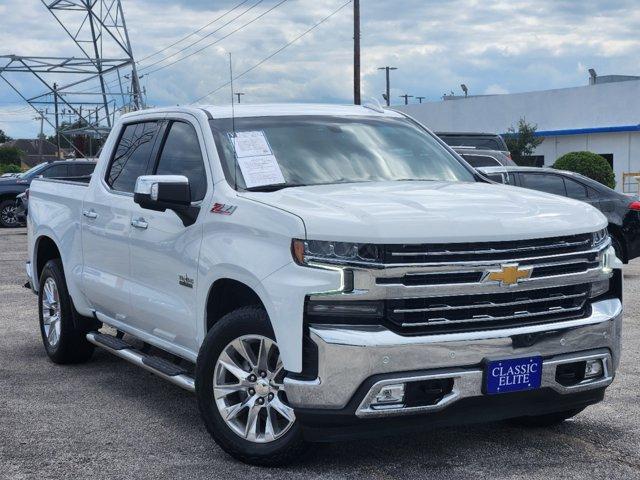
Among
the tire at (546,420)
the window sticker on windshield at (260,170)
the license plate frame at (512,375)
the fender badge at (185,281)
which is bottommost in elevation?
the tire at (546,420)

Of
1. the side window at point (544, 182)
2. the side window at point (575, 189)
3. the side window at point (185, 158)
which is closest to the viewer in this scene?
the side window at point (185, 158)

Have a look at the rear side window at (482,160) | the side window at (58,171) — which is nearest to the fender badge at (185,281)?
the rear side window at (482,160)

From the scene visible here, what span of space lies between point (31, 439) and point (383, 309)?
247 centimetres

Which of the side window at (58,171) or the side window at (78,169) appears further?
the side window at (58,171)

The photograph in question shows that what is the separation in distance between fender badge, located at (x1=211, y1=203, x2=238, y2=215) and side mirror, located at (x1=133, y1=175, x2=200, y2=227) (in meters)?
0.21

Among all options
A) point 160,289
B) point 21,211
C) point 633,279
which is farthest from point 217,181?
point 21,211

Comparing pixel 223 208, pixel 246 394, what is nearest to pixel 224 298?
pixel 223 208

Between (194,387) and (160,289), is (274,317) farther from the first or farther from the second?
(160,289)

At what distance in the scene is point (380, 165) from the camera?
6.42 meters

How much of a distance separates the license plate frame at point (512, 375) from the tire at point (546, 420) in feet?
3.40

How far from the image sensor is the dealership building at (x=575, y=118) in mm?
44000

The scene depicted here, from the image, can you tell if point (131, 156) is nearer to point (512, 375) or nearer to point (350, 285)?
point (350, 285)

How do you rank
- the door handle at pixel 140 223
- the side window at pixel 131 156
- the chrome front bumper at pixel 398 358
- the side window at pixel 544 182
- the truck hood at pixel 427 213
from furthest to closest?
the side window at pixel 544 182
the side window at pixel 131 156
the door handle at pixel 140 223
the truck hood at pixel 427 213
the chrome front bumper at pixel 398 358

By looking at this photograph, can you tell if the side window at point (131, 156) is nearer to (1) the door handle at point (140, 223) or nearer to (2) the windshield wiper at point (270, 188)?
(1) the door handle at point (140, 223)
